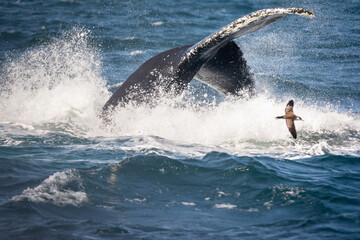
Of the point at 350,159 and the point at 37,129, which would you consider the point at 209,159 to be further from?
the point at 37,129

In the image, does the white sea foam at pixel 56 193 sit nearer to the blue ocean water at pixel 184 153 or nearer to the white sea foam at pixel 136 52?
the blue ocean water at pixel 184 153

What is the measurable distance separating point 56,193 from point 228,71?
3379mm

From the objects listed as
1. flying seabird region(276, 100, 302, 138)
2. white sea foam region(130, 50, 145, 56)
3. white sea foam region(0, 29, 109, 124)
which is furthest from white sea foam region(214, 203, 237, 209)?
white sea foam region(130, 50, 145, 56)

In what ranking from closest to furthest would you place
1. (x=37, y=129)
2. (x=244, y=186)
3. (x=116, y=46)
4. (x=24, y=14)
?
1. (x=244, y=186)
2. (x=37, y=129)
3. (x=116, y=46)
4. (x=24, y=14)

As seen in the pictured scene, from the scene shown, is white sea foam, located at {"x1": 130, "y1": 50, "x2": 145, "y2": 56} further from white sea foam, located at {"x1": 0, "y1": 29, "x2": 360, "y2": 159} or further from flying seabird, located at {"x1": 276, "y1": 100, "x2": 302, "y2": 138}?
flying seabird, located at {"x1": 276, "y1": 100, "x2": 302, "y2": 138}

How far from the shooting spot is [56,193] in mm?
5754

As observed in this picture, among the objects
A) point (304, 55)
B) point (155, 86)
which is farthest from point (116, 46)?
point (155, 86)

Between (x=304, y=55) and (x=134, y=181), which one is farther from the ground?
(x=304, y=55)

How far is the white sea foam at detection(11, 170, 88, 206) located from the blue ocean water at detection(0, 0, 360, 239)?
12mm

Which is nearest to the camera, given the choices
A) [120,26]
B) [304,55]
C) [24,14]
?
[304,55]

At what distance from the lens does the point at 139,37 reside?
20.6 metres

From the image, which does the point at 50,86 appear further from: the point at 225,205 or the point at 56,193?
the point at 225,205

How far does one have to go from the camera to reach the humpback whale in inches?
267

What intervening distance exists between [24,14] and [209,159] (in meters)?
21.0
